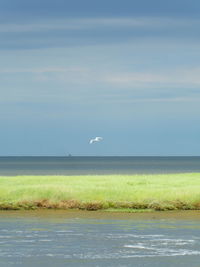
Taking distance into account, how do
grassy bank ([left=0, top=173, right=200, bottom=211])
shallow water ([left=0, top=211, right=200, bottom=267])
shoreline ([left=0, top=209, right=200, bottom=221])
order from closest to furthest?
1. shallow water ([left=0, top=211, right=200, bottom=267])
2. shoreline ([left=0, top=209, right=200, bottom=221])
3. grassy bank ([left=0, top=173, right=200, bottom=211])

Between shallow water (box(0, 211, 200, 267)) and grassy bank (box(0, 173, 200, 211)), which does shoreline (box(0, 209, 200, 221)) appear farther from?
grassy bank (box(0, 173, 200, 211))

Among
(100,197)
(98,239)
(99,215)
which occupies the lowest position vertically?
(98,239)

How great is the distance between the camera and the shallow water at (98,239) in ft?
74.6

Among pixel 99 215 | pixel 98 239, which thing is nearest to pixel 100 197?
pixel 99 215

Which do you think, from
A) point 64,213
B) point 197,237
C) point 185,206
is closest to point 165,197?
point 185,206

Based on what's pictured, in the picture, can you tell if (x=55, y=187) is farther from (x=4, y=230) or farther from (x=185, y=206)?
(x=4, y=230)

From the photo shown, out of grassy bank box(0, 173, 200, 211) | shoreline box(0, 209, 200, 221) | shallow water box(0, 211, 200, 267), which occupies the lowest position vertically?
shallow water box(0, 211, 200, 267)

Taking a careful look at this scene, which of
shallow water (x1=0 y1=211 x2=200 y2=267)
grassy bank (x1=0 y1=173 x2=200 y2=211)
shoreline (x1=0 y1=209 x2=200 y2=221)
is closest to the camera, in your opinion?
shallow water (x1=0 y1=211 x2=200 y2=267)

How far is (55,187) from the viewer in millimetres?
39250

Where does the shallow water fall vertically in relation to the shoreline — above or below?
below

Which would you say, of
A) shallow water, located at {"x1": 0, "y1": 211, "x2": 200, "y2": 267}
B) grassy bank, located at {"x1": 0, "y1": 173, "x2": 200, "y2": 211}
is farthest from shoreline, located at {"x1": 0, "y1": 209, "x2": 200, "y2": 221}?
grassy bank, located at {"x1": 0, "y1": 173, "x2": 200, "y2": 211}

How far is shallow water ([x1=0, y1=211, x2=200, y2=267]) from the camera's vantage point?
22.8 m

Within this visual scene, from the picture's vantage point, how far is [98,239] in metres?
27.0

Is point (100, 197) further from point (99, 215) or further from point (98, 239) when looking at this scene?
point (98, 239)
